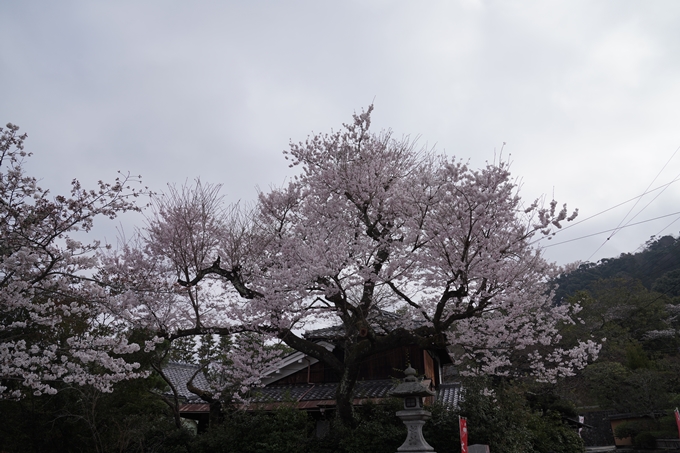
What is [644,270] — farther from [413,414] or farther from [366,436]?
[413,414]

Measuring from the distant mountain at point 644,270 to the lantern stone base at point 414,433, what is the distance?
37.6m

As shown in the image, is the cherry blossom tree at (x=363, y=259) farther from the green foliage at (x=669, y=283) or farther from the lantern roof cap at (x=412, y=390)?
the green foliage at (x=669, y=283)

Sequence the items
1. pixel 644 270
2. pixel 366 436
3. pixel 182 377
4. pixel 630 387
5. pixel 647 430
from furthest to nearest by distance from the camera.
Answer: pixel 644 270
pixel 630 387
pixel 647 430
pixel 182 377
pixel 366 436

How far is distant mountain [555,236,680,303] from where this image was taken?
43.2 metres

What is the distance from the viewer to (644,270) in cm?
5016

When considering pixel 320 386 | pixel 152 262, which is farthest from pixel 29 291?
pixel 320 386

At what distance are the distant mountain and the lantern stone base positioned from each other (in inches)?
1481

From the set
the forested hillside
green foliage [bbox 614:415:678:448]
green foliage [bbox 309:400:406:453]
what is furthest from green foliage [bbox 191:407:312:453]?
green foliage [bbox 614:415:678:448]

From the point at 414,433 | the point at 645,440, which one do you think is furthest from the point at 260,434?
the point at 645,440

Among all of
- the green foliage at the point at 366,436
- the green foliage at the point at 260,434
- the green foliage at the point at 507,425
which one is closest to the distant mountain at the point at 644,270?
the green foliage at the point at 507,425

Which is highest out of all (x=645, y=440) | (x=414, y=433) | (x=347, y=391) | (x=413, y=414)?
(x=347, y=391)

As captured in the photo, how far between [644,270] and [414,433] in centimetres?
5393

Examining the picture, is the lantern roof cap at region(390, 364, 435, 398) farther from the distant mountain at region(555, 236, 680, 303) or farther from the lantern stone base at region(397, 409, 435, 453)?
the distant mountain at region(555, 236, 680, 303)

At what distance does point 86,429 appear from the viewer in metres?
11.3
